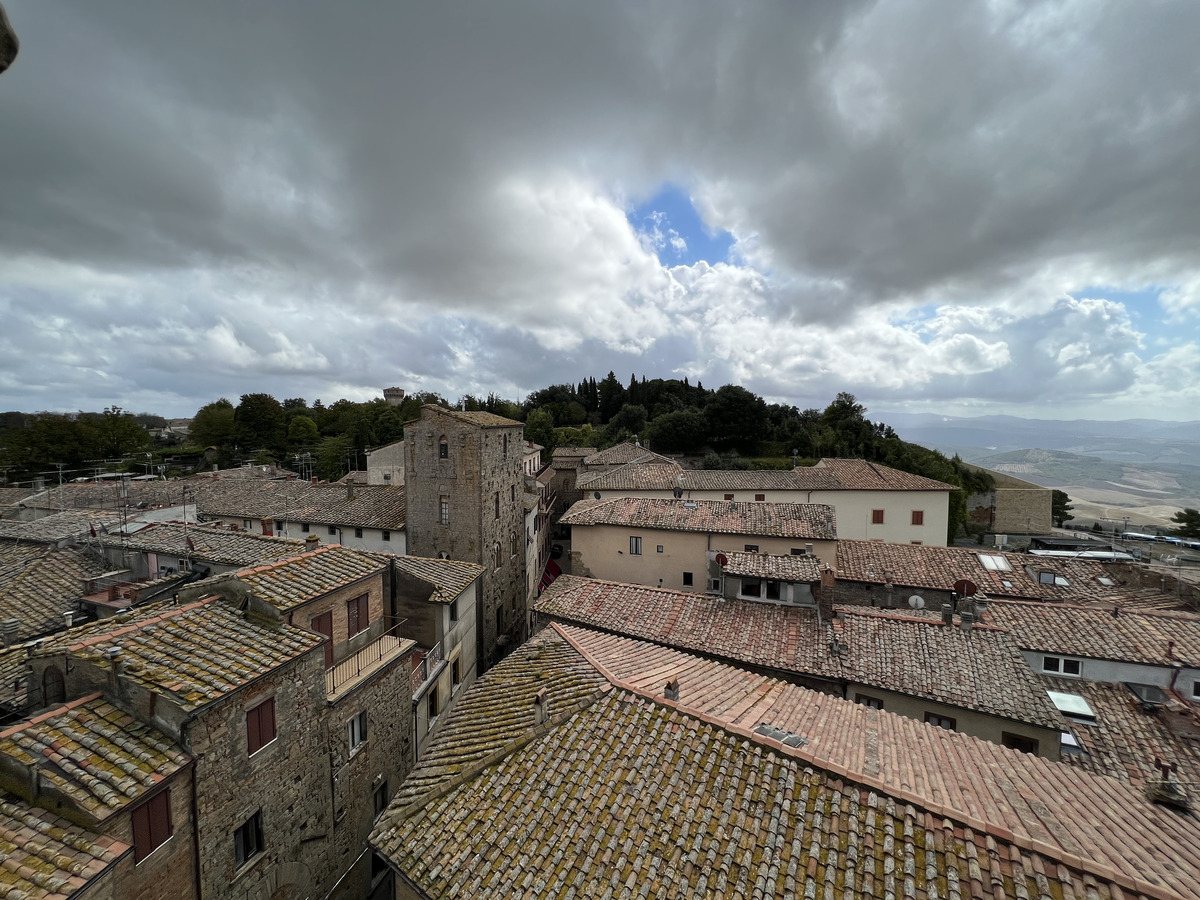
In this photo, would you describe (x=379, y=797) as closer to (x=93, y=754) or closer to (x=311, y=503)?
(x=93, y=754)

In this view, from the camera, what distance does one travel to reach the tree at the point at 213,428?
70.7m

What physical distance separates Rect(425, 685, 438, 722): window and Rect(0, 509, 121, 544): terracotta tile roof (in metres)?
13.8

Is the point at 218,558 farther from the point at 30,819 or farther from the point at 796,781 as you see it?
the point at 796,781

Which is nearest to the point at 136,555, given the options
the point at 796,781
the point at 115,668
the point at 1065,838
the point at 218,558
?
the point at 218,558

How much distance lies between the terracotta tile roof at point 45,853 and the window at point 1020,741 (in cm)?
1718

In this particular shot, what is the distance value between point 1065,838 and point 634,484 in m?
30.5

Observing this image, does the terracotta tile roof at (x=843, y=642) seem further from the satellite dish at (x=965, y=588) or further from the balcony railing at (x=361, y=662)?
the balcony railing at (x=361, y=662)

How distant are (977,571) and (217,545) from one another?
2936 centimetres

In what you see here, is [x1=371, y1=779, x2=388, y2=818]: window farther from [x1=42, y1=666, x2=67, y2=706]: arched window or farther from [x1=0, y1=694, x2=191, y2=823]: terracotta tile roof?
[x1=42, y1=666, x2=67, y2=706]: arched window

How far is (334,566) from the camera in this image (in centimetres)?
1178

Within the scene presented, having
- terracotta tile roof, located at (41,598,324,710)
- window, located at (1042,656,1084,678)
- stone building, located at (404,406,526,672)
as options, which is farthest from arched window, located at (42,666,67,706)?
window, located at (1042,656,1084,678)


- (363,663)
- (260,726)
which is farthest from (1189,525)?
(260,726)

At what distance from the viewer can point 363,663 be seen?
11914 mm

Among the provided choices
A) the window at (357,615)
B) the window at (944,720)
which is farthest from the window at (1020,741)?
the window at (357,615)
